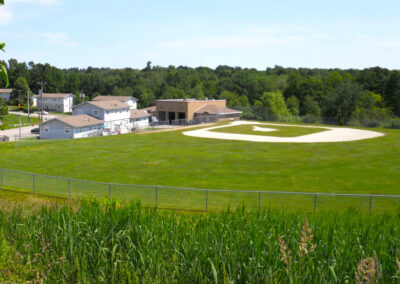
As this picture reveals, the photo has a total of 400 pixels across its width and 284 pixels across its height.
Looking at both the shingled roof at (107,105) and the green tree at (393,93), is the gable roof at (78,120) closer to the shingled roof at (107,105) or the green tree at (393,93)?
the shingled roof at (107,105)

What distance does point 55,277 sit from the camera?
8430mm

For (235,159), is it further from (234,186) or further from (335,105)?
(335,105)

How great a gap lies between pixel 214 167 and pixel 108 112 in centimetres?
5226

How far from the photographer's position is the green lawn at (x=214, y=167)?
73.7 feet

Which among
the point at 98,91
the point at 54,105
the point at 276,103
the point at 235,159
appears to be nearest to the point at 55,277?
the point at 235,159

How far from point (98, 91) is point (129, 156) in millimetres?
116494

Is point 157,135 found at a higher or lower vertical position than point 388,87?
lower

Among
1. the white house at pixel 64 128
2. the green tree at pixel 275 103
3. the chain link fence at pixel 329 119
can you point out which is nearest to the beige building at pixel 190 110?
the chain link fence at pixel 329 119

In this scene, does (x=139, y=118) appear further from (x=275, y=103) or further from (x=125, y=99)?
(x=275, y=103)

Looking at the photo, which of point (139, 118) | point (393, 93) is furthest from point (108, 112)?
point (393, 93)

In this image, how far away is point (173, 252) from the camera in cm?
916

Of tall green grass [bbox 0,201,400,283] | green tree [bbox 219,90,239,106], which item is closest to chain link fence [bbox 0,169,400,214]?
tall green grass [bbox 0,201,400,283]

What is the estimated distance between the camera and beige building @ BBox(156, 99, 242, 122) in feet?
274

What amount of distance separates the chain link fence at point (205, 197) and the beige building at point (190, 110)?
2289 inches
